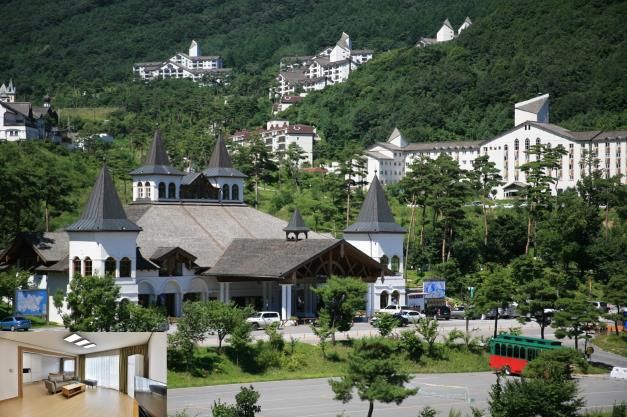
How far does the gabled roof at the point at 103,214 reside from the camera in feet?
144

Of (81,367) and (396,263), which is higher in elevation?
(81,367)

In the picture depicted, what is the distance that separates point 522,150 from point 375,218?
5480 cm

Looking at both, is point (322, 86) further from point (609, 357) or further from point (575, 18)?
point (609, 357)

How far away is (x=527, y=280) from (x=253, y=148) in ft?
135

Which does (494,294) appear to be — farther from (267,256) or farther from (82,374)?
(82,374)

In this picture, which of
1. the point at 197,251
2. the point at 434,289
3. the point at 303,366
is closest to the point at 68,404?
the point at 303,366

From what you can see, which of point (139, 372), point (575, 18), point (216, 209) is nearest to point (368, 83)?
point (575, 18)

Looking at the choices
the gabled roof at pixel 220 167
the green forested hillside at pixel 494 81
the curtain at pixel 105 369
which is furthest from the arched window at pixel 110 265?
the green forested hillside at pixel 494 81

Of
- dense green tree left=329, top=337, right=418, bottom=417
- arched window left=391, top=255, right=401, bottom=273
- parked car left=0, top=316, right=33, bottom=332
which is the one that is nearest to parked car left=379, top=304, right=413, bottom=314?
arched window left=391, top=255, right=401, bottom=273

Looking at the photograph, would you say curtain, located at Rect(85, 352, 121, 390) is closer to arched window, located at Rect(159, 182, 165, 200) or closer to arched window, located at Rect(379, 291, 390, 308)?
arched window, located at Rect(379, 291, 390, 308)

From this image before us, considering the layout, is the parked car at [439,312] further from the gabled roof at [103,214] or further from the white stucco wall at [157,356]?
the white stucco wall at [157,356]

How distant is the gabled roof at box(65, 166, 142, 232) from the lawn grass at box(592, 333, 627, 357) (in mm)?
19105

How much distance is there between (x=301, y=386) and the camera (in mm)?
35500

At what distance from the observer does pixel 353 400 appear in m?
33.4
